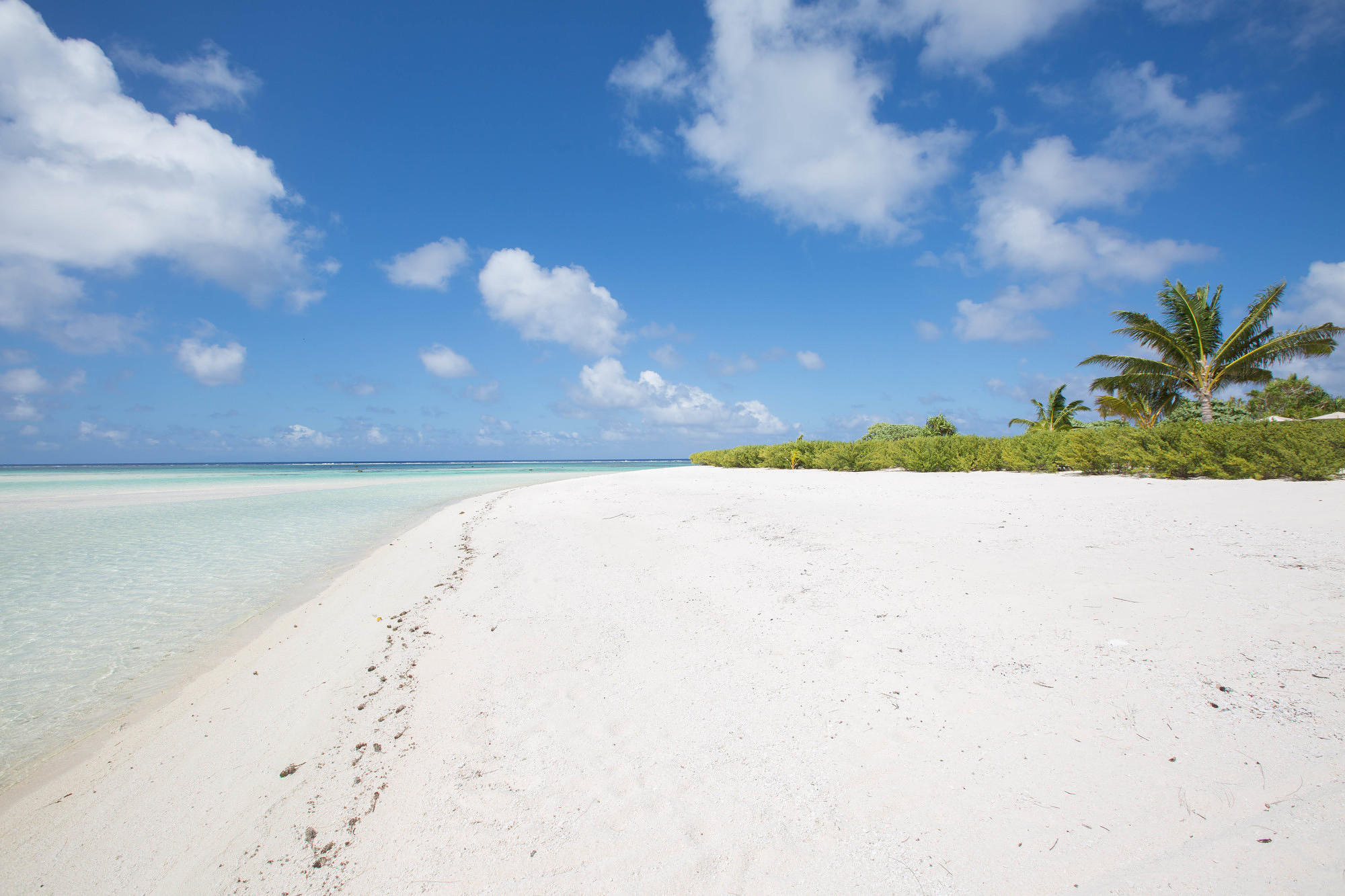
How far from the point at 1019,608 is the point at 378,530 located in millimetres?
13123

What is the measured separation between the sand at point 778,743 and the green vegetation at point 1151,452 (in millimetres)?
6577

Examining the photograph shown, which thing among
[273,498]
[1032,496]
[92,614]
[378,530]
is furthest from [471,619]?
[273,498]

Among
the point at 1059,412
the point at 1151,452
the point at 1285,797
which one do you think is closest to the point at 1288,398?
the point at 1059,412

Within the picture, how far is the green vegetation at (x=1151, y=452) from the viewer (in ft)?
33.9

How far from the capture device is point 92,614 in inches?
257

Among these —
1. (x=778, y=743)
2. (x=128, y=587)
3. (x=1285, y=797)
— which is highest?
(x=1285, y=797)

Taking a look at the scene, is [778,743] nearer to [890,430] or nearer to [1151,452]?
[1151,452]

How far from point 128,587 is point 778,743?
380 inches

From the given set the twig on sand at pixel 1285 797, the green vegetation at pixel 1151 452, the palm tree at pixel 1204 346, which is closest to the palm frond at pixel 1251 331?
the palm tree at pixel 1204 346

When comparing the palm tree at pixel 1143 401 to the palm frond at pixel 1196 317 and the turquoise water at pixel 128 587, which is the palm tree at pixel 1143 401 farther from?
the turquoise water at pixel 128 587

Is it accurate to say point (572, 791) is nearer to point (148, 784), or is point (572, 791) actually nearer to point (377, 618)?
point (148, 784)

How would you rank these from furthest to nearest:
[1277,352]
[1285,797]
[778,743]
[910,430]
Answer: [910,430], [1277,352], [778,743], [1285,797]

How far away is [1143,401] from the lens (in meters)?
30.1

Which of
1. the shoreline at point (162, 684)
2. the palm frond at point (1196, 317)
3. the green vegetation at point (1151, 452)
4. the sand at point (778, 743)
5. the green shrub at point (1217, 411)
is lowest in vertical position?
the shoreline at point (162, 684)
